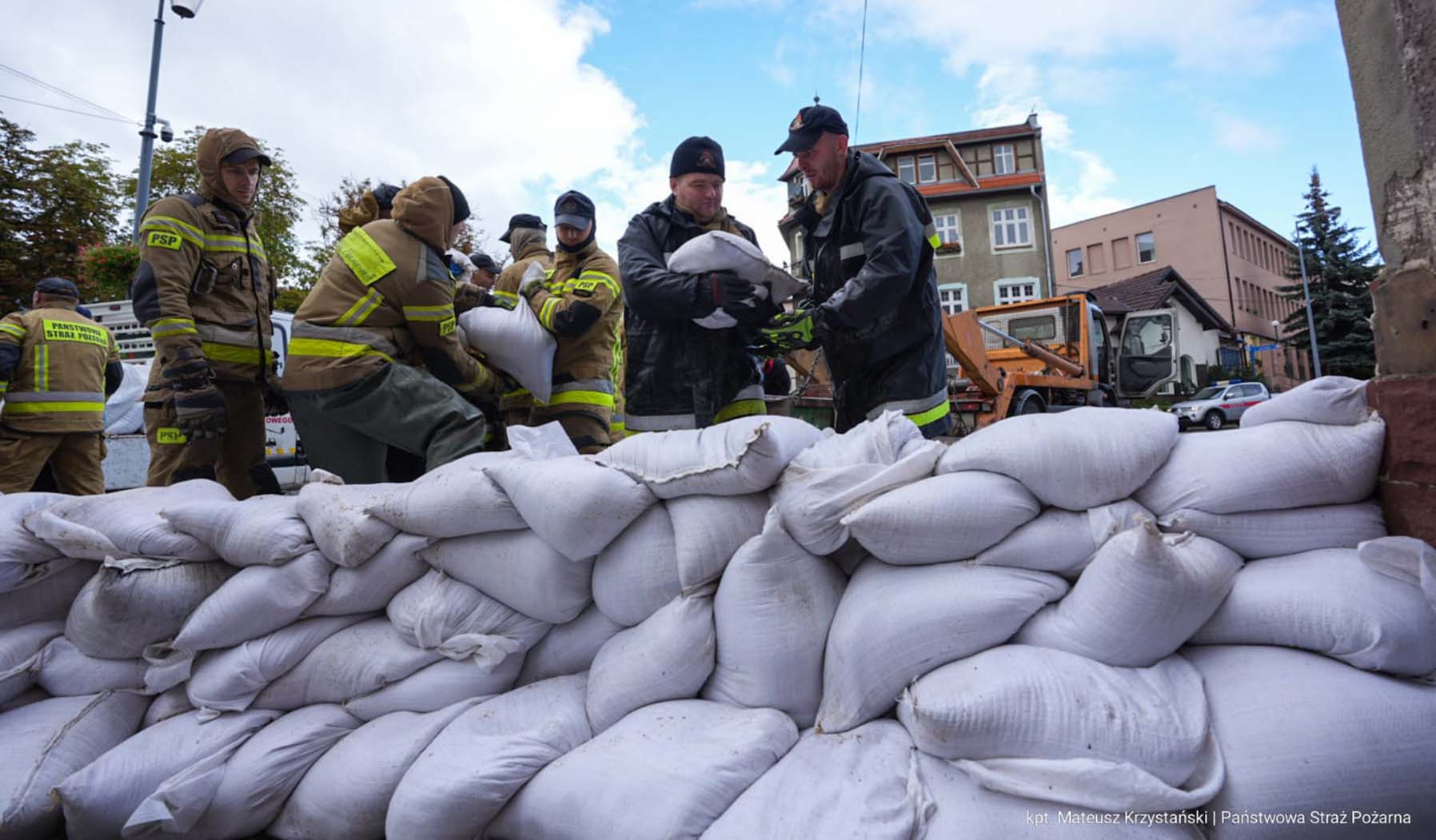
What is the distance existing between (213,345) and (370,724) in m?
2.15

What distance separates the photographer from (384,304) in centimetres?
240

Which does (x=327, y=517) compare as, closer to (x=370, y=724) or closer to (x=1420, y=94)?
(x=370, y=724)

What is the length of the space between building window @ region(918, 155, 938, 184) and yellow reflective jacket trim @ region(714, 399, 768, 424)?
26.3 meters

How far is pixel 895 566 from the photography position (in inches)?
48.8

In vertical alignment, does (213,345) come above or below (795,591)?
above

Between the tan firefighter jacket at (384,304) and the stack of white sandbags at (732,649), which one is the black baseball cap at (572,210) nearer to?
the tan firefighter jacket at (384,304)

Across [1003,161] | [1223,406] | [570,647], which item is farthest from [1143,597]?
[1003,161]

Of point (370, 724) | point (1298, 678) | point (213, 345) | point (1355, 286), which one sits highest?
point (1355, 286)

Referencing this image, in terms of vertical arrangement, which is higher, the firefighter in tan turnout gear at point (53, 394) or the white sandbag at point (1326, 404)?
the firefighter in tan turnout gear at point (53, 394)

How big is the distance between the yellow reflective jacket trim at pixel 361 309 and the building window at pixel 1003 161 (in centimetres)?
2775

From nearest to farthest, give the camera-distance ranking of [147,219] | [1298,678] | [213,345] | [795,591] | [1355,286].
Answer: [1298,678]
[795,591]
[147,219]
[213,345]
[1355,286]

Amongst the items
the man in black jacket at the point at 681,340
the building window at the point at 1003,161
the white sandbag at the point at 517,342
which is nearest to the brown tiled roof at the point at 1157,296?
the building window at the point at 1003,161

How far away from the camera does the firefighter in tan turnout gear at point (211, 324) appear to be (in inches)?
100

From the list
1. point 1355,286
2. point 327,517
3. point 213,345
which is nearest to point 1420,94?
point 327,517
